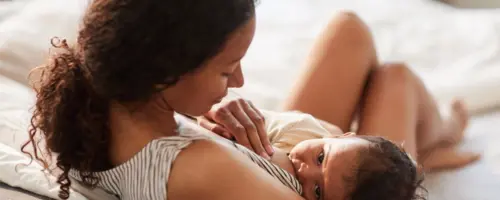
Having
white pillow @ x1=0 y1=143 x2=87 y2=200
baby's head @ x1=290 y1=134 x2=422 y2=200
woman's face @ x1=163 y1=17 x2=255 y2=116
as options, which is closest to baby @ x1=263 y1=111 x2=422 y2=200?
baby's head @ x1=290 y1=134 x2=422 y2=200

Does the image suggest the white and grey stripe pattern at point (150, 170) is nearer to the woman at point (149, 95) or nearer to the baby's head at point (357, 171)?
the woman at point (149, 95)

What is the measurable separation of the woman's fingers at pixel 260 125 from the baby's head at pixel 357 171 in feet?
0.18

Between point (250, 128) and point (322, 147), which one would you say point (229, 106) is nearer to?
point (250, 128)

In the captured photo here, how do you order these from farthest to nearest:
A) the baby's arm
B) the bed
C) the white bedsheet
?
the white bedsheet → the bed → the baby's arm

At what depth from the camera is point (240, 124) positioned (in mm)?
1150

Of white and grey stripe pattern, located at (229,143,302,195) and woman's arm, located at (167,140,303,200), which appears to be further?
white and grey stripe pattern, located at (229,143,302,195)

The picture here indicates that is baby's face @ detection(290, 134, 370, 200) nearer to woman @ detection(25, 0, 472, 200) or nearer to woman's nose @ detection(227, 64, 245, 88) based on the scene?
woman @ detection(25, 0, 472, 200)

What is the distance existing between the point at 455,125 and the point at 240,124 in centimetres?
63

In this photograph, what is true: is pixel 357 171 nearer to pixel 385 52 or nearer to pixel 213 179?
pixel 213 179

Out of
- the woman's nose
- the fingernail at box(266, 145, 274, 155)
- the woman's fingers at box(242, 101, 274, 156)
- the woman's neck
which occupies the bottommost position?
the fingernail at box(266, 145, 274, 155)

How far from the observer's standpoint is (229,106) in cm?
118

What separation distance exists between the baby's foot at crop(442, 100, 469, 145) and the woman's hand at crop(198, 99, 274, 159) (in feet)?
1.84

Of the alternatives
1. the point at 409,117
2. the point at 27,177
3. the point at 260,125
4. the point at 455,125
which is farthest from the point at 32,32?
the point at 455,125

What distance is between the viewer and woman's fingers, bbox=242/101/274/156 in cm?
115
